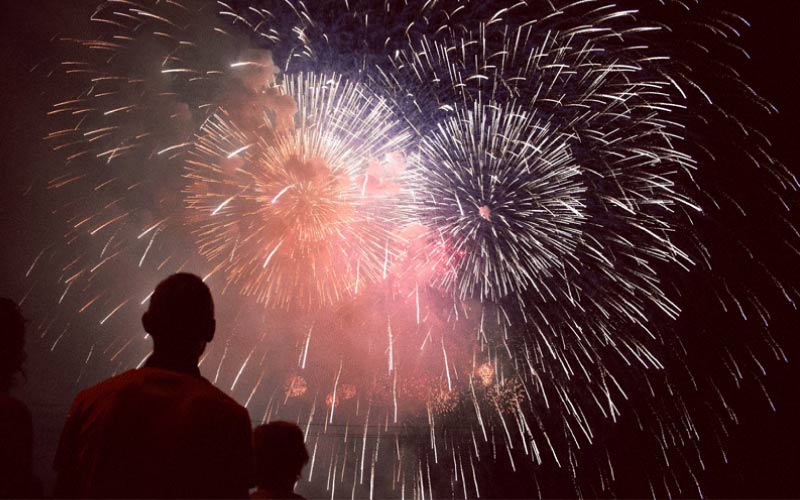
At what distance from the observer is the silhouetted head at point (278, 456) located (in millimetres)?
2424

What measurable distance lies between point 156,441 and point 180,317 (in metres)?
0.42

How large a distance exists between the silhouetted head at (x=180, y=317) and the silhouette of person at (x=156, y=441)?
0.24 ft

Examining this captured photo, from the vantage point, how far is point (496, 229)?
904 cm

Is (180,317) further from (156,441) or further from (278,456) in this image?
(278,456)

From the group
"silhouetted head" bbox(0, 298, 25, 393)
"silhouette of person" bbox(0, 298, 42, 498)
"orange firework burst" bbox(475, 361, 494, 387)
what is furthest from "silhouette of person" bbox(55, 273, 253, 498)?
"orange firework burst" bbox(475, 361, 494, 387)

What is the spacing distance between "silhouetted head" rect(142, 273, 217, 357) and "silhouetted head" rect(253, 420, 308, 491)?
3.26 feet

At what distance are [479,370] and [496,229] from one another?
14.4 m

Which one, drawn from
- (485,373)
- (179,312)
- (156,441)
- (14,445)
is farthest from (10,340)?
(485,373)

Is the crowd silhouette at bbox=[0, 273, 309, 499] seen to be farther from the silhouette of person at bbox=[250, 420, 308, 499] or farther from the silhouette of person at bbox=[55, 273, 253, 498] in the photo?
the silhouette of person at bbox=[250, 420, 308, 499]

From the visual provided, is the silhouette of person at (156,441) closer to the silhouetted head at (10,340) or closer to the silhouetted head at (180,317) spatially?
the silhouetted head at (180,317)

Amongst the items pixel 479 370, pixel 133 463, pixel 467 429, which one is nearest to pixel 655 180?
pixel 133 463

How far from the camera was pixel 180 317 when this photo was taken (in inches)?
65.2

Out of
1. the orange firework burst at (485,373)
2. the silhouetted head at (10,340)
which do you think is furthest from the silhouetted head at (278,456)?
the orange firework burst at (485,373)

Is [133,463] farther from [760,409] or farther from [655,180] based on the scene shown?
[760,409]
